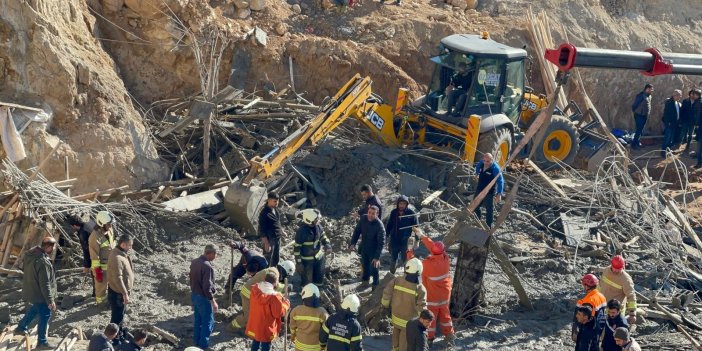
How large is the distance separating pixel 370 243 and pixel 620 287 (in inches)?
133

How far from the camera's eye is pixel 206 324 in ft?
42.6

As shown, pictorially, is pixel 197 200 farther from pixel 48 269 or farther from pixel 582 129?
pixel 582 129

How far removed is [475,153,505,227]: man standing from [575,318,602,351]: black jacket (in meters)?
3.83

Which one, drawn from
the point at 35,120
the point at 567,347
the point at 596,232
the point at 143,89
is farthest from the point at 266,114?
the point at 567,347

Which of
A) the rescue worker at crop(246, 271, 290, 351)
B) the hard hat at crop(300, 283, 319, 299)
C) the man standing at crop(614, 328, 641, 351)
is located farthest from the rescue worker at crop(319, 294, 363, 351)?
the man standing at crop(614, 328, 641, 351)

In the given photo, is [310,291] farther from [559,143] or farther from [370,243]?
[559,143]

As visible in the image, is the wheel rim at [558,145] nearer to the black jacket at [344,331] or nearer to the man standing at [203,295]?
the man standing at [203,295]

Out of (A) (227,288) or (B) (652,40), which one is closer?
(A) (227,288)

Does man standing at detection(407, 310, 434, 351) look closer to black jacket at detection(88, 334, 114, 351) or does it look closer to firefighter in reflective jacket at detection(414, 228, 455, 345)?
firefighter in reflective jacket at detection(414, 228, 455, 345)

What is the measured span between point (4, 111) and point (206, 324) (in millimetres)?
5260

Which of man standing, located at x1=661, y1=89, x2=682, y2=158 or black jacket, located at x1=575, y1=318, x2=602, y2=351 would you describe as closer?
black jacket, located at x1=575, y1=318, x2=602, y2=351

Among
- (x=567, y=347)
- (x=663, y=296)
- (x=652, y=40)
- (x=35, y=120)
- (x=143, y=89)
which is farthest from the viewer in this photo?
(x=652, y=40)

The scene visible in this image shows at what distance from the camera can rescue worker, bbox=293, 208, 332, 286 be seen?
14336 mm

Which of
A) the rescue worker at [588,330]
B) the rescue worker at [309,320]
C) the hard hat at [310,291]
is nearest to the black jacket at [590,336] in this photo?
the rescue worker at [588,330]
